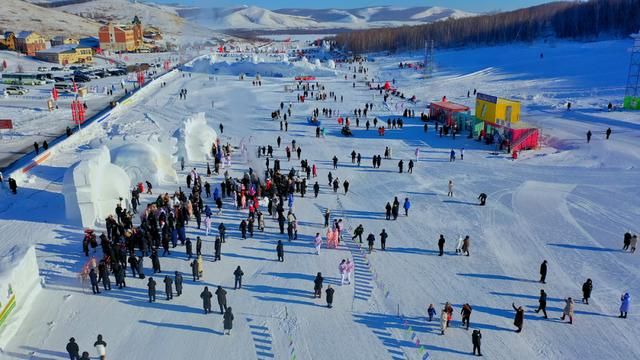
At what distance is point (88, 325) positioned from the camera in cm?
1079

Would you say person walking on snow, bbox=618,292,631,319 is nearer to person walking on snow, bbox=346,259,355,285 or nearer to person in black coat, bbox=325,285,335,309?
person walking on snow, bbox=346,259,355,285

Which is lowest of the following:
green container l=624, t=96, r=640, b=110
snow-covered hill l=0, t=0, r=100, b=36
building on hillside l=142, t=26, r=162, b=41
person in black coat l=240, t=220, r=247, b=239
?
person in black coat l=240, t=220, r=247, b=239

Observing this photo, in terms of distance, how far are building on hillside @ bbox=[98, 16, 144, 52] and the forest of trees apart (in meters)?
44.9

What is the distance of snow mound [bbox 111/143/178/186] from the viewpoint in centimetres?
1977

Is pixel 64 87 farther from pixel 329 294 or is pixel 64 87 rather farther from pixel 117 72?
pixel 329 294

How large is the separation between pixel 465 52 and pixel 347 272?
3093 inches

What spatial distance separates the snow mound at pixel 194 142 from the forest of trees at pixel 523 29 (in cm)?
6623

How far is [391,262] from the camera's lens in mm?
13867

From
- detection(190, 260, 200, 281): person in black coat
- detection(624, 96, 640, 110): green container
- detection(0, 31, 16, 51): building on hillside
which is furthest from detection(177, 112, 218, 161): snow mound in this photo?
detection(0, 31, 16, 51): building on hillside

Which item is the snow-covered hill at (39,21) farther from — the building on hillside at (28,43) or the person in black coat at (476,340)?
the person in black coat at (476,340)

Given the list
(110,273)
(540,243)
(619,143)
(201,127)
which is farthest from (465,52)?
(110,273)

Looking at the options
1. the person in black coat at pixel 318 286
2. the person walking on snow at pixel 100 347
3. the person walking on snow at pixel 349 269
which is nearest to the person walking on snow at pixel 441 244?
the person walking on snow at pixel 349 269

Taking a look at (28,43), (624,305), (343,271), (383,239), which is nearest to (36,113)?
(383,239)

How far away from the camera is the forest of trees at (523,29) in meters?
73.8
